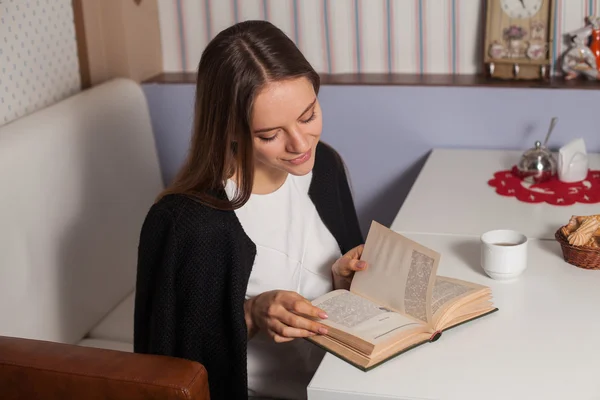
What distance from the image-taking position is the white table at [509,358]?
1.18 metres

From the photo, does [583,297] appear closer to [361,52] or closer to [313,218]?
[313,218]

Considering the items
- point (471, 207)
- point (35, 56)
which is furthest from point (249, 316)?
point (35, 56)

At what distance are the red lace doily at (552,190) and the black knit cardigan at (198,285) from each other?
2.42 feet

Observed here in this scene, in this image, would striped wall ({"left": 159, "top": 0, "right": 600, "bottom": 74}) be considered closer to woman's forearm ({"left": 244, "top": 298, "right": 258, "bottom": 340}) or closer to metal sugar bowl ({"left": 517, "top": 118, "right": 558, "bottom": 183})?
metal sugar bowl ({"left": 517, "top": 118, "right": 558, "bottom": 183})

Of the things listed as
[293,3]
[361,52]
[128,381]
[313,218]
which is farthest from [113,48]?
[128,381]

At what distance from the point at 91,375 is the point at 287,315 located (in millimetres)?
334

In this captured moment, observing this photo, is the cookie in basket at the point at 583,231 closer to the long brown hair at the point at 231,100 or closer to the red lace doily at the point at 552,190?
the red lace doily at the point at 552,190

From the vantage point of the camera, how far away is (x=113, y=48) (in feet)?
8.07

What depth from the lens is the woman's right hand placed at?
1369 millimetres

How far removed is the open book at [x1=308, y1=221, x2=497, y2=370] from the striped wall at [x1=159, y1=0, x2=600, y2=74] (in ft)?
3.60

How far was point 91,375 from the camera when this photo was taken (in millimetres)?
1286

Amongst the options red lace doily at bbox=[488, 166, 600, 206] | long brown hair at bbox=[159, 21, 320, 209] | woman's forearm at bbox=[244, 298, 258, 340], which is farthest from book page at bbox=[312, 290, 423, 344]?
red lace doily at bbox=[488, 166, 600, 206]

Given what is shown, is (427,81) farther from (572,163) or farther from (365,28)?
(572,163)

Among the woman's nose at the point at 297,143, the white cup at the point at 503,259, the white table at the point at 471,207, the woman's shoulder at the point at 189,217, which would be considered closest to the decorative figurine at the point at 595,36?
the white table at the point at 471,207
